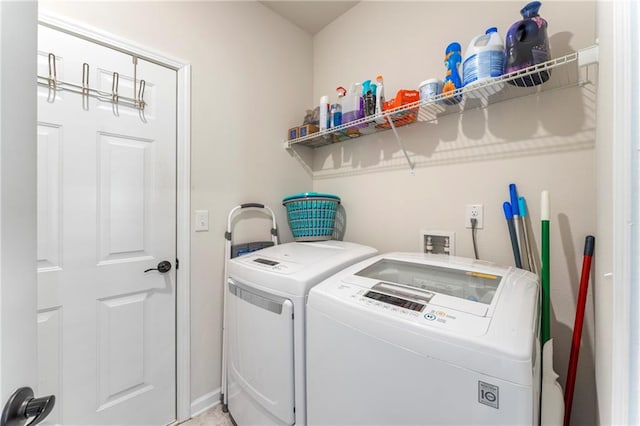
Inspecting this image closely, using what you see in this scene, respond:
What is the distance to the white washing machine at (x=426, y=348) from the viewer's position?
2.10 ft

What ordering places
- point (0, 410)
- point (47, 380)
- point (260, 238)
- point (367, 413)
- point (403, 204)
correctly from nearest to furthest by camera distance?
point (0, 410) → point (367, 413) → point (47, 380) → point (403, 204) → point (260, 238)

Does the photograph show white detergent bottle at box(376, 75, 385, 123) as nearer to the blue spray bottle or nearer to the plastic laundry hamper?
the blue spray bottle

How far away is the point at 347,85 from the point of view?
203 cm

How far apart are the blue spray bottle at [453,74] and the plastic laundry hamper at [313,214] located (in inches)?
35.7

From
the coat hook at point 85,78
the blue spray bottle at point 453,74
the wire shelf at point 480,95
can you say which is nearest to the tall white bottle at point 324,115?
the wire shelf at point 480,95

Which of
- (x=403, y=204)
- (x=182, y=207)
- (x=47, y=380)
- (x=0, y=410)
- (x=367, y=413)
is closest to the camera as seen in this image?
(x=0, y=410)

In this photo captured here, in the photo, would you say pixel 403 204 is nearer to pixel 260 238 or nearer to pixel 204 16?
pixel 260 238

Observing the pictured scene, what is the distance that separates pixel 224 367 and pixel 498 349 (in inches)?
63.7

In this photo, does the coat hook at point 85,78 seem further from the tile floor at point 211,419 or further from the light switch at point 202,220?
the tile floor at point 211,419

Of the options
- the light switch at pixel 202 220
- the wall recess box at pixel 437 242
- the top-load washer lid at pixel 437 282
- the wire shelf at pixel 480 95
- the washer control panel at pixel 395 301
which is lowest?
the washer control panel at pixel 395 301

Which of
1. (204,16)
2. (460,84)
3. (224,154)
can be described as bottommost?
(224,154)

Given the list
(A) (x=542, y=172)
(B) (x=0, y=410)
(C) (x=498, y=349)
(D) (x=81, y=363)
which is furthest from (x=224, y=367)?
(A) (x=542, y=172)

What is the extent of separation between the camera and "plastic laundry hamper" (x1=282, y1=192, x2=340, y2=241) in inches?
71.8

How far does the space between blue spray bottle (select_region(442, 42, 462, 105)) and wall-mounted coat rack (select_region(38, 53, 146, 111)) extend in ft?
5.20
